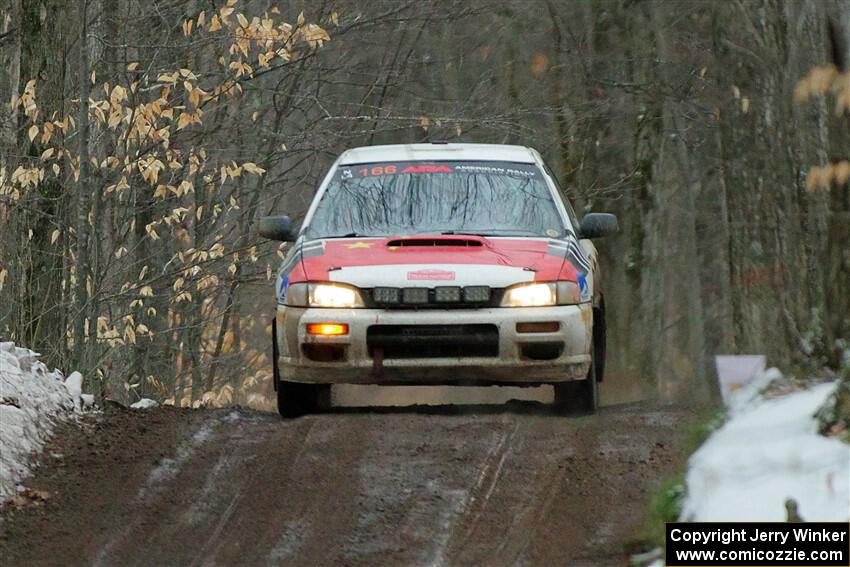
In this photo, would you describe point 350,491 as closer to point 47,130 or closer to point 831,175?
point 831,175

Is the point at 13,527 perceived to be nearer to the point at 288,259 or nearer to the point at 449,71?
the point at 288,259

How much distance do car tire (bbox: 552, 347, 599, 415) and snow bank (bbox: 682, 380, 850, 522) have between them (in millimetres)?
3341

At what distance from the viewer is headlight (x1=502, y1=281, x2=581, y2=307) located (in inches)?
374

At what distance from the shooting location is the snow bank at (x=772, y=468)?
5.53 metres

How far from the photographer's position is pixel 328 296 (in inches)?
377

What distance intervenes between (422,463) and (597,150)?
14752mm

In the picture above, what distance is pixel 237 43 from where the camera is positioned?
14.0 metres

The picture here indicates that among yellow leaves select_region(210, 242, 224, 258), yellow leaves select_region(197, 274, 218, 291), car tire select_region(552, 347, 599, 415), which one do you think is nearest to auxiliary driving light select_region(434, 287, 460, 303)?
car tire select_region(552, 347, 599, 415)

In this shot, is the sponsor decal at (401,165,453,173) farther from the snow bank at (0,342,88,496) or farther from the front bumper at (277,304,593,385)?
the snow bank at (0,342,88,496)

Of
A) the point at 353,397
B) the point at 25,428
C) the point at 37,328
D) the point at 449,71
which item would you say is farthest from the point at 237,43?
the point at 353,397

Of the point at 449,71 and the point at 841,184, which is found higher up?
the point at 449,71

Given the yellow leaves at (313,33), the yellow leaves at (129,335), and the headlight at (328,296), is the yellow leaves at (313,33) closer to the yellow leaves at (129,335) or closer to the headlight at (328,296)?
the yellow leaves at (129,335)

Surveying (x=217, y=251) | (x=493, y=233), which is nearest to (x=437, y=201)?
(x=493, y=233)

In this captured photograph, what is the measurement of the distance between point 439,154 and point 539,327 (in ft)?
7.31
